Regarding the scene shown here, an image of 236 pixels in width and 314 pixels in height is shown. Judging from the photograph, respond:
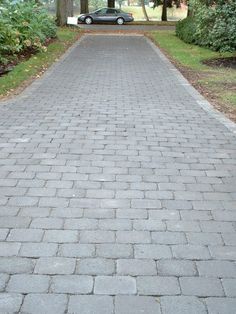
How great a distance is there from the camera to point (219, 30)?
15023 mm

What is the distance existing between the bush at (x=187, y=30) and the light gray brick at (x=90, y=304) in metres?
19.6

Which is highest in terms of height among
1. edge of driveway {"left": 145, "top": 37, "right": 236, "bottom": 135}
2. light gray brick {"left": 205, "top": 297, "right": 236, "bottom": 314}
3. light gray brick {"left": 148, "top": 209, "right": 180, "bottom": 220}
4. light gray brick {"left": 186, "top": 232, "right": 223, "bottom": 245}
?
light gray brick {"left": 148, "top": 209, "right": 180, "bottom": 220}

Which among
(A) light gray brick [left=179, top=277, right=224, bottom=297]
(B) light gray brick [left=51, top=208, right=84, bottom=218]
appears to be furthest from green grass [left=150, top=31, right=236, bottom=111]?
(A) light gray brick [left=179, top=277, right=224, bottom=297]

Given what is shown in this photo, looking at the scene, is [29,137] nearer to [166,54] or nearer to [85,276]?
[85,276]

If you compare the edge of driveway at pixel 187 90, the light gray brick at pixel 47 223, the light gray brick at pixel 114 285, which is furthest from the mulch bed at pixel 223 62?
the light gray brick at pixel 114 285

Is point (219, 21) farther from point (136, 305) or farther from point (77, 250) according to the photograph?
point (136, 305)

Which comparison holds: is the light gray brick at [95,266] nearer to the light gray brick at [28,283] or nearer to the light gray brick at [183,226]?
the light gray brick at [28,283]

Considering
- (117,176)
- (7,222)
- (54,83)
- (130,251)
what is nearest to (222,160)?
(117,176)

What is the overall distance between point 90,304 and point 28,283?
0.47 metres

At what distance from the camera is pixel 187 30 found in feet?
72.0

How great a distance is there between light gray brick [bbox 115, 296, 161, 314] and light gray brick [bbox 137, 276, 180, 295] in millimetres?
69

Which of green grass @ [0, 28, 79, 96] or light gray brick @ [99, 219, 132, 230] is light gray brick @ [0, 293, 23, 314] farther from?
green grass @ [0, 28, 79, 96]

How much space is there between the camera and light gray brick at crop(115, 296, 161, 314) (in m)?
2.75

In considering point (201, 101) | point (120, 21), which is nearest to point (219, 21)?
point (201, 101)
